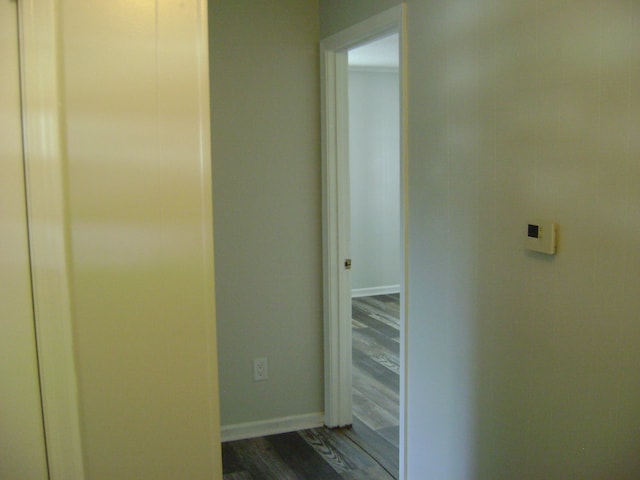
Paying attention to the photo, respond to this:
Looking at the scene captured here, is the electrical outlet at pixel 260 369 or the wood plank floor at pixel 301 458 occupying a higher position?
the electrical outlet at pixel 260 369

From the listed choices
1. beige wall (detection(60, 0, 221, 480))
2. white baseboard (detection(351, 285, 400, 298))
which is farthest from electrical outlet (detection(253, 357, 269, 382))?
white baseboard (detection(351, 285, 400, 298))

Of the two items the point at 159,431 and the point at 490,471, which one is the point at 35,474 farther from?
the point at 490,471

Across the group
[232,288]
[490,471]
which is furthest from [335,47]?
[490,471]

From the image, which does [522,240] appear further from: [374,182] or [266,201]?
[374,182]

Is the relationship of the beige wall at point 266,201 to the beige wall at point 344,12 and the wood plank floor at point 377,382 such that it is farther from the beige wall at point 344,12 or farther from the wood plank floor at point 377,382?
the wood plank floor at point 377,382

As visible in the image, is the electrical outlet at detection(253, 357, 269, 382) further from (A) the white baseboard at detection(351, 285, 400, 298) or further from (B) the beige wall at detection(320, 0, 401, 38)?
(A) the white baseboard at detection(351, 285, 400, 298)

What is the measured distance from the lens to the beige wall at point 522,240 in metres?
1.49

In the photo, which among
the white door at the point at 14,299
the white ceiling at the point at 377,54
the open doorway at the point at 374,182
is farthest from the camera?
the open doorway at the point at 374,182

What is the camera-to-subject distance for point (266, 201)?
3.18m

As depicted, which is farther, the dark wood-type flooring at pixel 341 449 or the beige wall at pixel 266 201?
the beige wall at pixel 266 201

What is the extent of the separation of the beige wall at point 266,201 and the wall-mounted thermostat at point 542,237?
1635mm

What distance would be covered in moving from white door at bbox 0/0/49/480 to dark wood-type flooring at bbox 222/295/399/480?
1975 millimetres

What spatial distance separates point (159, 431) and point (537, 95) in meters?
1.32

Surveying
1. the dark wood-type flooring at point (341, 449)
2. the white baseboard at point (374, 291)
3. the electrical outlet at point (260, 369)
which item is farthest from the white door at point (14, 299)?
the white baseboard at point (374, 291)
